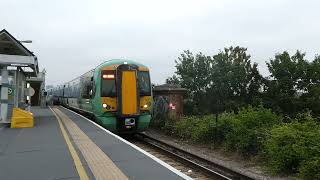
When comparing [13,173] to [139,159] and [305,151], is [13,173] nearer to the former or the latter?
[139,159]

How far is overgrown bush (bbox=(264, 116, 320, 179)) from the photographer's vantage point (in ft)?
34.4

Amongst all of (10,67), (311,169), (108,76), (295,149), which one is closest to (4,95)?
(10,67)

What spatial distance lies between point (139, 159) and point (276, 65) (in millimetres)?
52993

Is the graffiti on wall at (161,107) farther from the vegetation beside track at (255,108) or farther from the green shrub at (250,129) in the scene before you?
the green shrub at (250,129)

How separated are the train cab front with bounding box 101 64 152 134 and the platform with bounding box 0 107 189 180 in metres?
3.53

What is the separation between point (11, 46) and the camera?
22.7 metres

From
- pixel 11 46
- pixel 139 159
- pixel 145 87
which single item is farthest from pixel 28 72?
pixel 139 159

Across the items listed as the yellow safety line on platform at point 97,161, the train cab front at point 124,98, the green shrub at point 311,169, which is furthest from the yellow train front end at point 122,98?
the green shrub at point 311,169

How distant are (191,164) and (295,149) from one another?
2993 millimetres

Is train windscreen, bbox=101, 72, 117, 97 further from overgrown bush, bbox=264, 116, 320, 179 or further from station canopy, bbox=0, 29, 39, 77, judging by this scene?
overgrown bush, bbox=264, 116, 320, 179

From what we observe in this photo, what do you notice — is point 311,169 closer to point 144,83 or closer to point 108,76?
point 144,83

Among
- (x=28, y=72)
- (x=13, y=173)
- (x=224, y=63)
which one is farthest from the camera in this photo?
(x=224, y=63)

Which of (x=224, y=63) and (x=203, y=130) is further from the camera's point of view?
(x=224, y=63)

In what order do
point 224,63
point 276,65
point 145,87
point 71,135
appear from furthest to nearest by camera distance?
1. point 224,63
2. point 276,65
3. point 145,87
4. point 71,135
